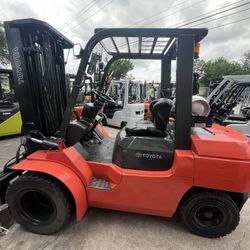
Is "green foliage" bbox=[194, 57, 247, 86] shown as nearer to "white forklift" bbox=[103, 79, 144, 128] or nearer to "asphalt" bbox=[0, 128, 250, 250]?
"white forklift" bbox=[103, 79, 144, 128]

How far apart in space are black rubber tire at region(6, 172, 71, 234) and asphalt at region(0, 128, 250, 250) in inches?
4.6

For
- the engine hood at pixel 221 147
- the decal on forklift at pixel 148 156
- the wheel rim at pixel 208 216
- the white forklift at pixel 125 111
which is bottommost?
the wheel rim at pixel 208 216

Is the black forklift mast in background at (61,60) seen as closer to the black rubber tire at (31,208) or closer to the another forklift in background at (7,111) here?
the black rubber tire at (31,208)

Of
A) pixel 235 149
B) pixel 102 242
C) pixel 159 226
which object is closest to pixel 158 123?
pixel 235 149

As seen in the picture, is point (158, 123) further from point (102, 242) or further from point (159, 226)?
point (102, 242)

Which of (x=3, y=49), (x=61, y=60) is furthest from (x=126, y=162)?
(x=3, y=49)

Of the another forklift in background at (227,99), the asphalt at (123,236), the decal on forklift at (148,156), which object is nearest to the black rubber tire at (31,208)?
the asphalt at (123,236)

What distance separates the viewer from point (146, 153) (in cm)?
229

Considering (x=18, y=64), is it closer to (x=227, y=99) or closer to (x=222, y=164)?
(x=222, y=164)

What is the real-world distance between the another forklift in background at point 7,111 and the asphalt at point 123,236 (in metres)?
4.50

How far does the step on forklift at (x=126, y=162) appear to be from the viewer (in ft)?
6.68

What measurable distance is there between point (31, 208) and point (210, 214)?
7.46ft

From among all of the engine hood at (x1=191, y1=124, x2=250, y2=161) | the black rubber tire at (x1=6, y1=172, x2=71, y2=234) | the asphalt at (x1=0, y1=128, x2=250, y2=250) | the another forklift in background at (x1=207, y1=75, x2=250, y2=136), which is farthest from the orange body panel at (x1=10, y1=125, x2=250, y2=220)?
the another forklift in background at (x1=207, y1=75, x2=250, y2=136)

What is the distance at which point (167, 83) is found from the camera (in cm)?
323
